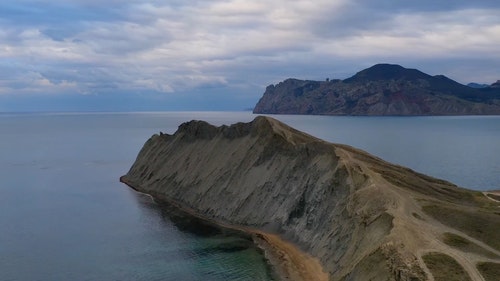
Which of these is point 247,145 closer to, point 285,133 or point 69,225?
point 285,133

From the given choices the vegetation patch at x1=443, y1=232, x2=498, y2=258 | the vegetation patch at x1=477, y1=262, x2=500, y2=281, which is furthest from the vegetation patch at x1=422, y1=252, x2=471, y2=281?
the vegetation patch at x1=443, y1=232, x2=498, y2=258

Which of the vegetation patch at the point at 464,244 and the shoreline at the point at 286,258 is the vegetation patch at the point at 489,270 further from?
the shoreline at the point at 286,258

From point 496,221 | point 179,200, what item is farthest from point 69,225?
point 496,221

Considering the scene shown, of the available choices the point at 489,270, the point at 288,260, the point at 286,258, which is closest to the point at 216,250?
the point at 286,258

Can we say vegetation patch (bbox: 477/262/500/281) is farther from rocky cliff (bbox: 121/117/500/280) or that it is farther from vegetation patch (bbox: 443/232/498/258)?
vegetation patch (bbox: 443/232/498/258)

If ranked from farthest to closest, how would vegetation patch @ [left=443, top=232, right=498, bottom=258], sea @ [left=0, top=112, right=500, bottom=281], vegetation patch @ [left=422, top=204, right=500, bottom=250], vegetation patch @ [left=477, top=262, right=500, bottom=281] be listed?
1. sea @ [left=0, top=112, right=500, bottom=281]
2. vegetation patch @ [left=422, top=204, right=500, bottom=250]
3. vegetation patch @ [left=443, top=232, right=498, bottom=258]
4. vegetation patch @ [left=477, top=262, right=500, bottom=281]

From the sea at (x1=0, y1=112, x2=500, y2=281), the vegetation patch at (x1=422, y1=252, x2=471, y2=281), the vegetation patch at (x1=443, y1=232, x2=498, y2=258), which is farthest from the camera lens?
the sea at (x1=0, y1=112, x2=500, y2=281)

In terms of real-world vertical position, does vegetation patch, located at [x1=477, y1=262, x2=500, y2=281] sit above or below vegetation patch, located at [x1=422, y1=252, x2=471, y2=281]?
Answer: below
